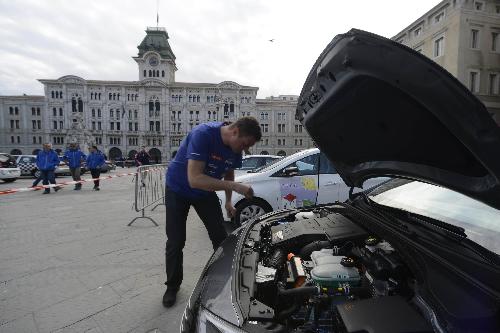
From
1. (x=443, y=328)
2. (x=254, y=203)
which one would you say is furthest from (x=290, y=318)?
(x=254, y=203)

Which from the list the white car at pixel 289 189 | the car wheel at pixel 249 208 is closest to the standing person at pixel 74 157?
the car wheel at pixel 249 208

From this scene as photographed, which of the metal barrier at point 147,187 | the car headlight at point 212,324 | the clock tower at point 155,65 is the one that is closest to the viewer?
the car headlight at point 212,324

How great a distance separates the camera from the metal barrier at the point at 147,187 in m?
6.18

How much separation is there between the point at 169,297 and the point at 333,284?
5.86ft

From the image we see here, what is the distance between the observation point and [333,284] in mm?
1556

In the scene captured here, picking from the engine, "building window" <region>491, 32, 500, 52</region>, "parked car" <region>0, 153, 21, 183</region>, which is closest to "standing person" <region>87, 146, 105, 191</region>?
"parked car" <region>0, 153, 21, 183</region>

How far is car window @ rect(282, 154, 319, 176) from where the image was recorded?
5.29 meters

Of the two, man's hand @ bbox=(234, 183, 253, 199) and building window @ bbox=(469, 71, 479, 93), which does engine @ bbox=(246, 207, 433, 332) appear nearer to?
man's hand @ bbox=(234, 183, 253, 199)

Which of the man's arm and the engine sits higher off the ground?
the man's arm

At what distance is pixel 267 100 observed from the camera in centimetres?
7025

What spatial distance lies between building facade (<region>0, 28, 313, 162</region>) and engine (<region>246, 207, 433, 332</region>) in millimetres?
64305

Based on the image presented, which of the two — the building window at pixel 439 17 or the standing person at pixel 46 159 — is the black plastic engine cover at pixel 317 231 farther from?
the building window at pixel 439 17

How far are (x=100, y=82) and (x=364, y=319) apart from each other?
2925 inches

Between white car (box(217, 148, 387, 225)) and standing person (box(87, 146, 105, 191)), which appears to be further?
standing person (box(87, 146, 105, 191))
